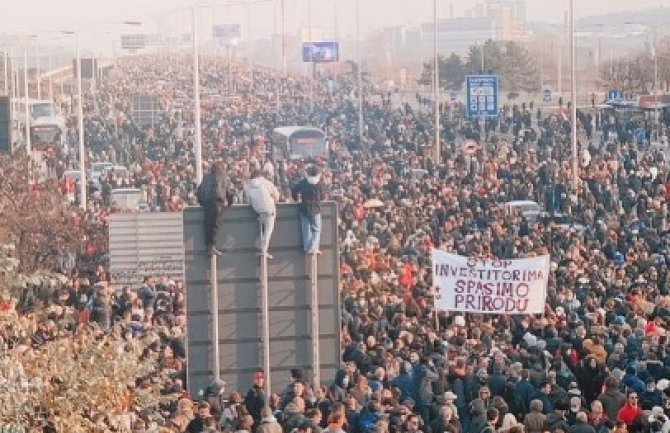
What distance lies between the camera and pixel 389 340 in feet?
65.8

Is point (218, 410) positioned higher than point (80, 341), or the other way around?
point (80, 341)

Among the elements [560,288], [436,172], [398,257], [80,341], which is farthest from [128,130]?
[80,341]

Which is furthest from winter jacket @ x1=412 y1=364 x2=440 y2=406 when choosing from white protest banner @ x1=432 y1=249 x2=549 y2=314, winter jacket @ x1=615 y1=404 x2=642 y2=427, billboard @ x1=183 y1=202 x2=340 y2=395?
white protest banner @ x1=432 y1=249 x2=549 y2=314

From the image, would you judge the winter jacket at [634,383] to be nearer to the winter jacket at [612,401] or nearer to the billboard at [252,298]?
the winter jacket at [612,401]

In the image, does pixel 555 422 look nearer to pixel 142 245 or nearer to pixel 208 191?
pixel 208 191

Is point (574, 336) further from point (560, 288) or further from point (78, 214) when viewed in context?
point (78, 214)

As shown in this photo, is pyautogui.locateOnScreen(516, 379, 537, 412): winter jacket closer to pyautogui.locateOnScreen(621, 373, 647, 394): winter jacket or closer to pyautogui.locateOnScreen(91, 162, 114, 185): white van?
pyautogui.locateOnScreen(621, 373, 647, 394): winter jacket

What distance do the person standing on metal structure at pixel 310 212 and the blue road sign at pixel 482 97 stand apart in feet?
105

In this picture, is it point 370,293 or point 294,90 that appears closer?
point 370,293

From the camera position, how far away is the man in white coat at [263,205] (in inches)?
693

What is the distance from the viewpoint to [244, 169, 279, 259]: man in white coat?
57.7 feet

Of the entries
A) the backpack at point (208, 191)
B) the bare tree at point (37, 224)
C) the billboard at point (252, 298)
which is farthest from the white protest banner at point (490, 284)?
the bare tree at point (37, 224)

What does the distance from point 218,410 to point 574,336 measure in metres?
4.57

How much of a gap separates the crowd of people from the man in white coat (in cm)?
115
